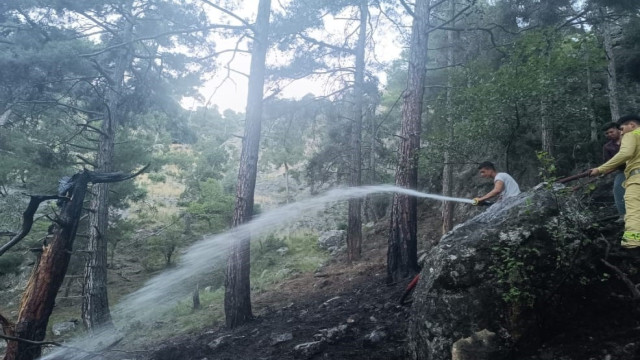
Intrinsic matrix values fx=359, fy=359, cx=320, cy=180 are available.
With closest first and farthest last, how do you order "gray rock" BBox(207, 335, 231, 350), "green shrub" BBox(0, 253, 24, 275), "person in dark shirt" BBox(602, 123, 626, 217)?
"person in dark shirt" BBox(602, 123, 626, 217) < "gray rock" BBox(207, 335, 231, 350) < "green shrub" BBox(0, 253, 24, 275)

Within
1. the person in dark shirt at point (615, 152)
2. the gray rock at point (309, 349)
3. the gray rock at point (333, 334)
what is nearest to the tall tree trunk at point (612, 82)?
the person in dark shirt at point (615, 152)

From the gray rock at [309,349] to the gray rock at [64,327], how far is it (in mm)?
12976

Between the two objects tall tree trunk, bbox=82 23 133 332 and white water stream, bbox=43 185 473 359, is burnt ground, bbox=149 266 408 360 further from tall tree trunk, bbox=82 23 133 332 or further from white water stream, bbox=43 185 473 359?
tall tree trunk, bbox=82 23 133 332

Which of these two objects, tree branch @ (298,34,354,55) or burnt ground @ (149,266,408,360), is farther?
tree branch @ (298,34,354,55)

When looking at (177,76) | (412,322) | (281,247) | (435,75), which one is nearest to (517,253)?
(412,322)

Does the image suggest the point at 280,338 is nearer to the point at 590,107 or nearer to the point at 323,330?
the point at 323,330

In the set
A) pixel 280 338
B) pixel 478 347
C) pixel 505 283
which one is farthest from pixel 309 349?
pixel 505 283

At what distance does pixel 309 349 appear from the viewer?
16.6 ft

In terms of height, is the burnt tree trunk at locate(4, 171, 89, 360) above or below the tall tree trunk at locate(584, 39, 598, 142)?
below

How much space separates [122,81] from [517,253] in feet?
39.9

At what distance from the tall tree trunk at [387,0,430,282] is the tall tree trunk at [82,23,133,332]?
7.20 metres

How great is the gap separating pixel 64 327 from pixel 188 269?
572 cm

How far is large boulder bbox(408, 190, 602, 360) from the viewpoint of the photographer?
3354 millimetres

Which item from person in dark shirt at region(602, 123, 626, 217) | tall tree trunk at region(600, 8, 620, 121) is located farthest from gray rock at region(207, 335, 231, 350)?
tall tree trunk at region(600, 8, 620, 121)
